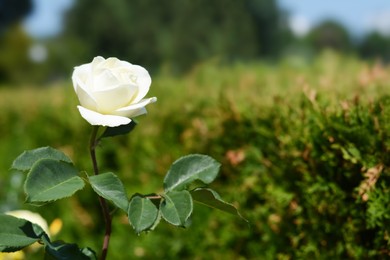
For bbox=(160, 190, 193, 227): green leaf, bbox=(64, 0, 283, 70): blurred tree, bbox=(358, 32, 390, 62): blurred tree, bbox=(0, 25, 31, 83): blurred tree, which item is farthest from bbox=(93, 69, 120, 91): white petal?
bbox=(358, 32, 390, 62): blurred tree

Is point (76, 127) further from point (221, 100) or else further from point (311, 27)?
point (311, 27)

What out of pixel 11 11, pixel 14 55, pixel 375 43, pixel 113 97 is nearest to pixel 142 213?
pixel 113 97

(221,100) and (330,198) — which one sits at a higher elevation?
(330,198)

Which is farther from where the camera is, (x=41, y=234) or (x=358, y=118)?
(x=358, y=118)

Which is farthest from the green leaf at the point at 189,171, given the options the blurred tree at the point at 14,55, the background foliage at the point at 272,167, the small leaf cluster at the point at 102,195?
the blurred tree at the point at 14,55

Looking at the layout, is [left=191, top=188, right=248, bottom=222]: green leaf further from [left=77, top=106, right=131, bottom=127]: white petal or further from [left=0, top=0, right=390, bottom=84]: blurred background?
[left=0, top=0, right=390, bottom=84]: blurred background

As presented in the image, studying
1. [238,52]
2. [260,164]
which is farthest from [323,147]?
[238,52]

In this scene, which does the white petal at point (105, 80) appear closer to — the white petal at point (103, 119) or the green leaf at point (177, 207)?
the white petal at point (103, 119)
